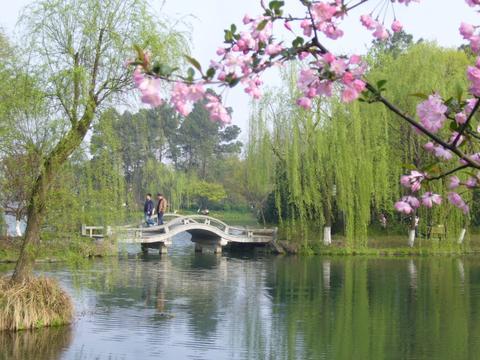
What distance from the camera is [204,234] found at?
77.4ft

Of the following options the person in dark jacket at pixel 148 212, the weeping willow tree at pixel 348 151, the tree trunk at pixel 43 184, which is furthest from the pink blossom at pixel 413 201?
the person in dark jacket at pixel 148 212

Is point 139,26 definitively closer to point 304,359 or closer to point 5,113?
point 5,113

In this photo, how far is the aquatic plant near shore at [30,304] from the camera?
870 centimetres

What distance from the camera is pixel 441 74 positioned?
19.6 meters

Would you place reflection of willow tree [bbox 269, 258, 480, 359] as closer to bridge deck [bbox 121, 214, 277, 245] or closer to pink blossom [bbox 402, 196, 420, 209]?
bridge deck [bbox 121, 214, 277, 245]

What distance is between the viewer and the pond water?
8.88 meters

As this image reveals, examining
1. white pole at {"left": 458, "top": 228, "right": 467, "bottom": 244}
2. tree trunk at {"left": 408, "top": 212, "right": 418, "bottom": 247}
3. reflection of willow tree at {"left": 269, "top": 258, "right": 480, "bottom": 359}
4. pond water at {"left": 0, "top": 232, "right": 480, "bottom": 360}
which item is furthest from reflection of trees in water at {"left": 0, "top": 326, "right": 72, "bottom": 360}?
white pole at {"left": 458, "top": 228, "right": 467, "bottom": 244}

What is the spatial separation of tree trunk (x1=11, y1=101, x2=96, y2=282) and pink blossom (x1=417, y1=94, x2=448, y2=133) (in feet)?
21.6

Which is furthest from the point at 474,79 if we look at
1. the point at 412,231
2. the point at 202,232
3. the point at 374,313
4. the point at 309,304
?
the point at 202,232

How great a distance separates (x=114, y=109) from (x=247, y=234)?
13.9m

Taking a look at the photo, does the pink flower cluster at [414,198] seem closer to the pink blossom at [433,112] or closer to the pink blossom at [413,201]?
the pink blossom at [413,201]

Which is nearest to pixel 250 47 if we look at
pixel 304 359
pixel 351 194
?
pixel 304 359

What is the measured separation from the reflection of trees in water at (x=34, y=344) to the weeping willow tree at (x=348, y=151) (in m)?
12.1

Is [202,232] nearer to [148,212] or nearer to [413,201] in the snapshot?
[148,212]
